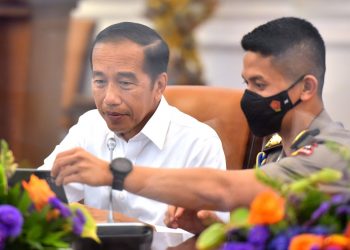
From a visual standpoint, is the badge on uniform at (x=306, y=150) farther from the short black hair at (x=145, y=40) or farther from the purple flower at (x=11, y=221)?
the purple flower at (x=11, y=221)

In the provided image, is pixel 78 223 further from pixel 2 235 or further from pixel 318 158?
pixel 318 158

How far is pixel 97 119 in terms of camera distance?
2.40m

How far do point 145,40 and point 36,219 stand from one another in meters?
0.77

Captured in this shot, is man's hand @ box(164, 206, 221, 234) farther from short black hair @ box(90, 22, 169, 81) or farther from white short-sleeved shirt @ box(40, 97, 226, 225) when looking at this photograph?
short black hair @ box(90, 22, 169, 81)

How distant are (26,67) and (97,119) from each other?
2.58 metres

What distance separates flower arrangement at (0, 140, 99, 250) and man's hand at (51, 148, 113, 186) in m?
0.15

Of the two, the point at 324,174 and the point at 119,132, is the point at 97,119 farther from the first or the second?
the point at 324,174

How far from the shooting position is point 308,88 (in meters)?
2.05

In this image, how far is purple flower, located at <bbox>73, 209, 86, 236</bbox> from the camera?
1.54 meters

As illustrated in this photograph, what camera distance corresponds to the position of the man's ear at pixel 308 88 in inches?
80.6

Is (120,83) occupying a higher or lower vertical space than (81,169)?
higher

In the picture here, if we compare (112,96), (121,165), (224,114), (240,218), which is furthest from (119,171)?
(224,114)

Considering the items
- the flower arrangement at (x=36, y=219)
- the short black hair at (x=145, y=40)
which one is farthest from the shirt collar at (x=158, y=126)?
the flower arrangement at (x=36, y=219)

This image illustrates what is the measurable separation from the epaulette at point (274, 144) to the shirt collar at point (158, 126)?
25 cm
